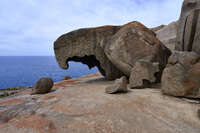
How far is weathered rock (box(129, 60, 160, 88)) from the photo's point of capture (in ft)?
15.6

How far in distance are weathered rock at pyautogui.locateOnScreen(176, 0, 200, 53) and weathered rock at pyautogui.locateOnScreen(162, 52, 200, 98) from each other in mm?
731

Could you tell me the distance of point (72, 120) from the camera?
2375 mm

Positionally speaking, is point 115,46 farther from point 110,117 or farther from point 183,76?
point 110,117

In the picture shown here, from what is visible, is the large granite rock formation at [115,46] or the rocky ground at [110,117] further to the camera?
the large granite rock formation at [115,46]

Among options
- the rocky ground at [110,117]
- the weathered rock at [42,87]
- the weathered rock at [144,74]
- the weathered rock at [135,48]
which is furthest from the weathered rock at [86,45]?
the rocky ground at [110,117]

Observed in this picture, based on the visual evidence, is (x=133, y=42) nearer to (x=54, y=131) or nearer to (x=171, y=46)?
(x=171, y=46)

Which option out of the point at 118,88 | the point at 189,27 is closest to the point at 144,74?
the point at 118,88

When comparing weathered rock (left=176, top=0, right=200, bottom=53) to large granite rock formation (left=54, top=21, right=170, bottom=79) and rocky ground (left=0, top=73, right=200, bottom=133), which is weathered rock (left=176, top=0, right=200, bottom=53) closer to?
large granite rock formation (left=54, top=21, right=170, bottom=79)

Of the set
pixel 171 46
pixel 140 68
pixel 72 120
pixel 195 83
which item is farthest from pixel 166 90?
pixel 171 46

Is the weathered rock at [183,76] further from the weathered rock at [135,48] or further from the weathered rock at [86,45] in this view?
the weathered rock at [86,45]

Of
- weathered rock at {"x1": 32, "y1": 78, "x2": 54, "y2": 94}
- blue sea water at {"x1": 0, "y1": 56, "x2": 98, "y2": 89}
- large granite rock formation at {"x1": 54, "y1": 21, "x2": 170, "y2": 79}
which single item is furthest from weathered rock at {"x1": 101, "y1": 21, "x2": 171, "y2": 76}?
blue sea water at {"x1": 0, "y1": 56, "x2": 98, "y2": 89}

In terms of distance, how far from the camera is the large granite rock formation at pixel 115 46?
5656 mm

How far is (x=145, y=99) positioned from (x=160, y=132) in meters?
1.42

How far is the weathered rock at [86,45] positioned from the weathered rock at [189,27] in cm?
301
